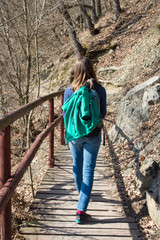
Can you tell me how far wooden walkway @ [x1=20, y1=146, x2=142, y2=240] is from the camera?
3.07 m

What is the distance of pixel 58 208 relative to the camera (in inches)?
143

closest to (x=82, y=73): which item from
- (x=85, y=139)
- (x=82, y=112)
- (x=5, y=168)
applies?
(x=82, y=112)

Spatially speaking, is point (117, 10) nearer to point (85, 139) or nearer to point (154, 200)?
point (85, 139)

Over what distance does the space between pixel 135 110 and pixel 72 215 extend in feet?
11.4

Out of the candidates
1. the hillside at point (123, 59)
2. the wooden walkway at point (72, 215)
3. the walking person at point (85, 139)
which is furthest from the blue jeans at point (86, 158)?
the hillside at point (123, 59)

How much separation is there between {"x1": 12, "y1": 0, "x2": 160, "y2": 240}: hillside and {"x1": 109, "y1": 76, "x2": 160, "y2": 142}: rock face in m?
0.21

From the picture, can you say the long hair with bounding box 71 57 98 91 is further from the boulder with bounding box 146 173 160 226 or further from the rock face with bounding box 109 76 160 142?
the rock face with bounding box 109 76 160 142

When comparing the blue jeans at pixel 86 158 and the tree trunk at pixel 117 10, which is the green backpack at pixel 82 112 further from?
the tree trunk at pixel 117 10

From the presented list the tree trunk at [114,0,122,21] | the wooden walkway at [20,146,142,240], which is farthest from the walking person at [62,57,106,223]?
the tree trunk at [114,0,122,21]

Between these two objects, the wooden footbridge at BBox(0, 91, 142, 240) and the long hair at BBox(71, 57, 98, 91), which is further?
the long hair at BBox(71, 57, 98, 91)

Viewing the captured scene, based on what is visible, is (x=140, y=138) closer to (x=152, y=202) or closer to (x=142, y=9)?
(x=152, y=202)

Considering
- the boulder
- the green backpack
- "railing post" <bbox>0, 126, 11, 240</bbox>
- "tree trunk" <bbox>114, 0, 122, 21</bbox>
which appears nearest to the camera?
"railing post" <bbox>0, 126, 11, 240</bbox>

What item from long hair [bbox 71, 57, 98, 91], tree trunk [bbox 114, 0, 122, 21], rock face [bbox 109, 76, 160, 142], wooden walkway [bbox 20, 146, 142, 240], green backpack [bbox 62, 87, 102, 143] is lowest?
wooden walkway [bbox 20, 146, 142, 240]

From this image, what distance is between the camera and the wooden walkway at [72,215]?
3.07m
